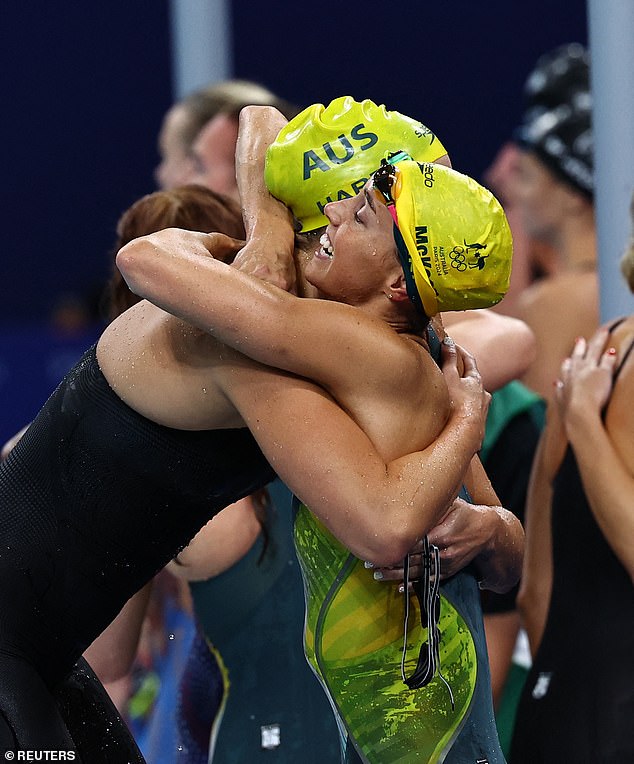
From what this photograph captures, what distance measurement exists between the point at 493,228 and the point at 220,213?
0.81m

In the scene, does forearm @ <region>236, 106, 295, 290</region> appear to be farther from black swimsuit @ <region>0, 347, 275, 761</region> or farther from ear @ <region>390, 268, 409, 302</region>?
black swimsuit @ <region>0, 347, 275, 761</region>

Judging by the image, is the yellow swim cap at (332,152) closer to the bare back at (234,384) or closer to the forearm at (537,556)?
the bare back at (234,384)

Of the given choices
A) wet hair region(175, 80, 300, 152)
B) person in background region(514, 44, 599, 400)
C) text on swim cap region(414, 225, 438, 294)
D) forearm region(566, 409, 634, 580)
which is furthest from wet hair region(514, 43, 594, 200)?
text on swim cap region(414, 225, 438, 294)

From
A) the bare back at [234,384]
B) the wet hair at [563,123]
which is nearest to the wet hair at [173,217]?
the bare back at [234,384]

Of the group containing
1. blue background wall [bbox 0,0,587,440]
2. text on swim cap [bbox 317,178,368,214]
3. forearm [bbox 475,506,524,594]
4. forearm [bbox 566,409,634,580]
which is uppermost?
text on swim cap [bbox 317,178,368,214]

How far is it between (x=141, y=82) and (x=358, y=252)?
25.1 feet

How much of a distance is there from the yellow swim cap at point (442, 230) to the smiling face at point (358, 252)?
3 centimetres

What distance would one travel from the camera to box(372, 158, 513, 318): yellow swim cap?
196 cm

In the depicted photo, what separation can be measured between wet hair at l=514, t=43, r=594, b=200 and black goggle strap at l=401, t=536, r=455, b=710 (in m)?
2.58

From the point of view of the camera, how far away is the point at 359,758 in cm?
216

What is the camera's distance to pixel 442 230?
6.43 feet

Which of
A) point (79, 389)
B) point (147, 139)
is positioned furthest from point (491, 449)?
point (147, 139)

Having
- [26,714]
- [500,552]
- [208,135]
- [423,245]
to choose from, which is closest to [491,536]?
[500,552]

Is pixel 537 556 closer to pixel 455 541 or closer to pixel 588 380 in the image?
pixel 588 380
